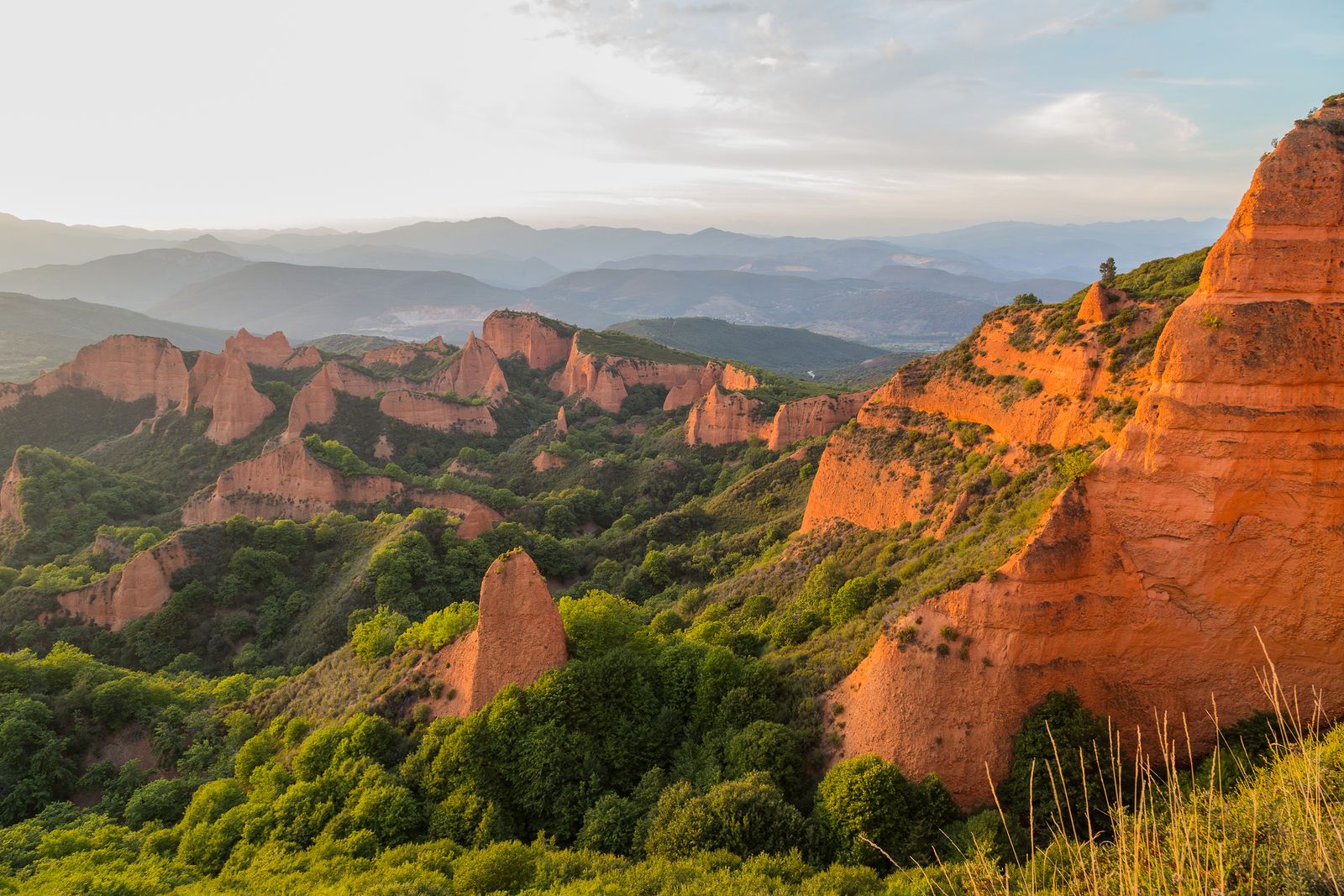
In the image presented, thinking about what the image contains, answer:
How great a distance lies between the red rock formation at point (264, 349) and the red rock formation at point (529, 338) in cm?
3124

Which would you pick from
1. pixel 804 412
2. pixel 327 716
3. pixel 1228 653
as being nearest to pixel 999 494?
pixel 1228 653

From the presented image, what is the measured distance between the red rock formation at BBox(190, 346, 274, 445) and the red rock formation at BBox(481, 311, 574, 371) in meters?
43.7

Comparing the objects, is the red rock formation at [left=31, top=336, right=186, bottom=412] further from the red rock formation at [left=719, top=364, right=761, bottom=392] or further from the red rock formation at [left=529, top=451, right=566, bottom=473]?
the red rock formation at [left=719, top=364, right=761, bottom=392]

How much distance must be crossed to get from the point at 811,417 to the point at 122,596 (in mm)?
51553

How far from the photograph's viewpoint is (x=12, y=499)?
56062 millimetres

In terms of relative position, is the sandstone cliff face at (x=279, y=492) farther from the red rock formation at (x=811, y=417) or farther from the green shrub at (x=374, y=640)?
the red rock formation at (x=811, y=417)

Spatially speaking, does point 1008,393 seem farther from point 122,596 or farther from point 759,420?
point 122,596

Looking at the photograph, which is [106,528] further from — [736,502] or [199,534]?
[736,502]

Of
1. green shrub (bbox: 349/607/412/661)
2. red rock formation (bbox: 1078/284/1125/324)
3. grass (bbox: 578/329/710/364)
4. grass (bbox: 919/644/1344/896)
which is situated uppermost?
red rock formation (bbox: 1078/284/1125/324)

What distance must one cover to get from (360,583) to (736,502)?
27.3m

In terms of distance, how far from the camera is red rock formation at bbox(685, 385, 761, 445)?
238 feet

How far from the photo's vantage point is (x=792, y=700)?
23031mm

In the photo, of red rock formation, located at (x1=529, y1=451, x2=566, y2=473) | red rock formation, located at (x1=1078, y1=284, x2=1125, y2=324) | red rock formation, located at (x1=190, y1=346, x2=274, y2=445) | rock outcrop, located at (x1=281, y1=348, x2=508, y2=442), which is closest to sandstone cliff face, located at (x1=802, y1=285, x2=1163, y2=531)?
red rock formation, located at (x1=1078, y1=284, x2=1125, y2=324)

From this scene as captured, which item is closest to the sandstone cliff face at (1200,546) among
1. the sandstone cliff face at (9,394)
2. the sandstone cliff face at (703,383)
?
the sandstone cliff face at (703,383)
